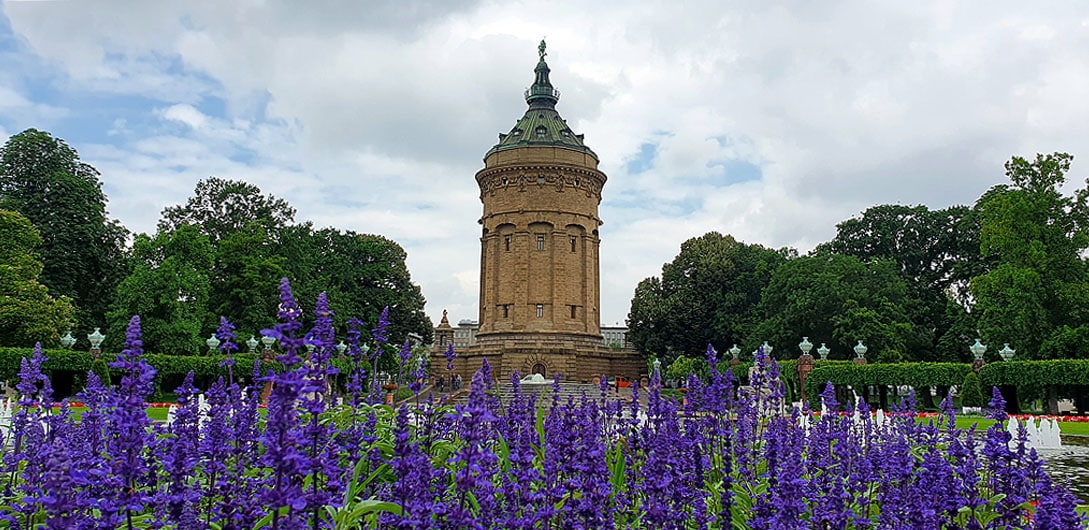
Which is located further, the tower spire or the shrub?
the tower spire

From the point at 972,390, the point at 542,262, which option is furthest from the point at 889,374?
the point at 542,262

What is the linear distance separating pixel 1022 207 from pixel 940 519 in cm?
3455

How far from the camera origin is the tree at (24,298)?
3209 cm

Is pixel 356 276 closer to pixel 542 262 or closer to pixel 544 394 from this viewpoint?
pixel 542 262

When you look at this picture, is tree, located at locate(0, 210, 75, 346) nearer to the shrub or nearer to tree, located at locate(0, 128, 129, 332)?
tree, located at locate(0, 128, 129, 332)

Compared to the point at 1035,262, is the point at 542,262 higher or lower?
higher

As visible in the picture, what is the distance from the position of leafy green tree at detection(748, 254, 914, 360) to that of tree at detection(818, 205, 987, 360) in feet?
9.18

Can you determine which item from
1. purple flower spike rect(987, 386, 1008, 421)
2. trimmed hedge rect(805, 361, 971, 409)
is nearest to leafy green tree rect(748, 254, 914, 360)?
trimmed hedge rect(805, 361, 971, 409)

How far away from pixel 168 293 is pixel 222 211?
25.8ft

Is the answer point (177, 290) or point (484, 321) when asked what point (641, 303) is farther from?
point (177, 290)

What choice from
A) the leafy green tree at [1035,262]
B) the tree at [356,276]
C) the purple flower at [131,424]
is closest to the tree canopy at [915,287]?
the leafy green tree at [1035,262]

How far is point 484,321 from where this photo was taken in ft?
181

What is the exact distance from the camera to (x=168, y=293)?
3594 cm

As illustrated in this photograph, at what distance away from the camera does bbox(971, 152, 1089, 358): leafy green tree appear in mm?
33594
